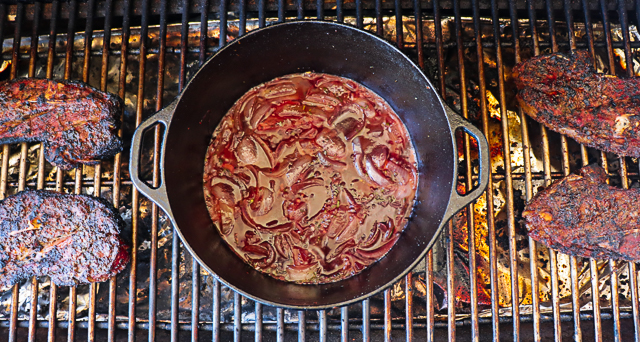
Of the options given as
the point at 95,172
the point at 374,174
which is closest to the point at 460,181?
the point at 374,174

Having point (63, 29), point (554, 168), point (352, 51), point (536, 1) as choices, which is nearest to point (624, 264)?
point (554, 168)

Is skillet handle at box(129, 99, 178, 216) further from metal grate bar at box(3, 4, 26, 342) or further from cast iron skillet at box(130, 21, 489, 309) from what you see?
metal grate bar at box(3, 4, 26, 342)

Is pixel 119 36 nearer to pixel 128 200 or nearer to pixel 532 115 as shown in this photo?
pixel 128 200

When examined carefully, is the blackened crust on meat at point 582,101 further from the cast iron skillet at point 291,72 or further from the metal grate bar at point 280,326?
the metal grate bar at point 280,326

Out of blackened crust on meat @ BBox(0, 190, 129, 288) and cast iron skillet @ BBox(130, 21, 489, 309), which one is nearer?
cast iron skillet @ BBox(130, 21, 489, 309)

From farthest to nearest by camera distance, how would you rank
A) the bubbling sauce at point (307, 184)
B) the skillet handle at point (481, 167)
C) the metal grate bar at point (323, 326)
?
the metal grate bar at point (323, 326) < the bubbling sauce at point (307, 184) < the skillet handle at point (481, 167)

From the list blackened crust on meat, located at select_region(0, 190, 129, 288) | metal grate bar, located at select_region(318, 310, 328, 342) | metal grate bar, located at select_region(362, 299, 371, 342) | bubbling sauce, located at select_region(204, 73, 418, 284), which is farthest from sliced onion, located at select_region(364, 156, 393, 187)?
blackened crust on meat, located at select_region(0, 190, 129, 288)

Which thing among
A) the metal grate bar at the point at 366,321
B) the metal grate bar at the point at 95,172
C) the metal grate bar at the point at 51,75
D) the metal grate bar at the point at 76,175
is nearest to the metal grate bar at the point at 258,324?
the metal grate bar at the point at 366,321
